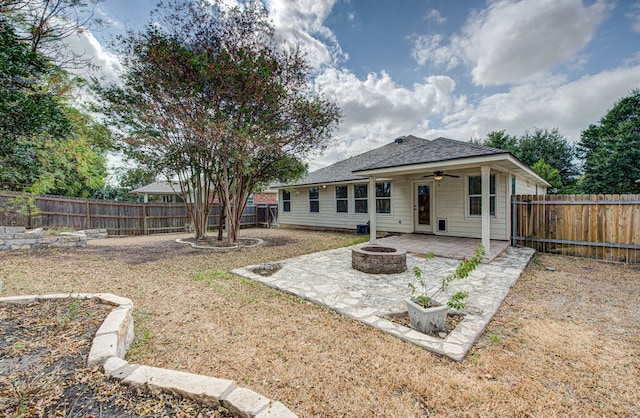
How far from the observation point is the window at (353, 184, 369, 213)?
11393mm

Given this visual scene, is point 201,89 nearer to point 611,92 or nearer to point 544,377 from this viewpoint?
point 544,377

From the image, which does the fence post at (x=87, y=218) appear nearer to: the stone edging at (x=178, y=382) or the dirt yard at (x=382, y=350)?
the dirt yard at (x=382, y=350)

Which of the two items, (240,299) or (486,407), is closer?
(486,407)

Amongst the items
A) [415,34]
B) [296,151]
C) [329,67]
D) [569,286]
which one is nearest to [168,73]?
[296,151]

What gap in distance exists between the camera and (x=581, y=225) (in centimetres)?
675

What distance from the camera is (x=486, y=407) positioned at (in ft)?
6.11

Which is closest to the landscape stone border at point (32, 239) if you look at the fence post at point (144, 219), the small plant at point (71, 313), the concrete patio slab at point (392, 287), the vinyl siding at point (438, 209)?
the fence post at point (144, 219)

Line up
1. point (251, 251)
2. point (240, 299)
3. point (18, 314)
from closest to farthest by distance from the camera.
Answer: point (18, 314) → point (240, 299) → point (251, 251)

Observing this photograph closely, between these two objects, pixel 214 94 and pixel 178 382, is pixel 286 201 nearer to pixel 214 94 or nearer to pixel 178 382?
pixel 214 94

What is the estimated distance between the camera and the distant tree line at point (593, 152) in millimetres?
15258

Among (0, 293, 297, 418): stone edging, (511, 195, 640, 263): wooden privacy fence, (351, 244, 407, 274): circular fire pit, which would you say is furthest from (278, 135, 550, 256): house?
(0, 293, 297, 418): stone edging

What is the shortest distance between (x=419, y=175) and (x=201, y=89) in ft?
24.5

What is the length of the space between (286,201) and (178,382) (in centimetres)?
1354

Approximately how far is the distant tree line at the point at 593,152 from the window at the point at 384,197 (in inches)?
469
